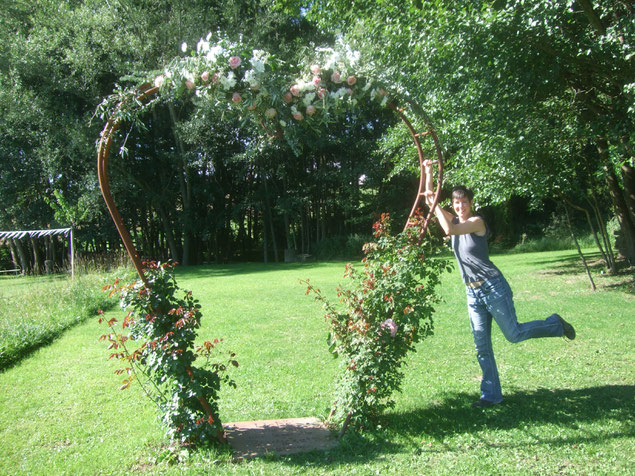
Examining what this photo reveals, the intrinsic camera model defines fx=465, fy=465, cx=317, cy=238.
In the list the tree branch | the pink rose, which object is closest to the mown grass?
the pink rose

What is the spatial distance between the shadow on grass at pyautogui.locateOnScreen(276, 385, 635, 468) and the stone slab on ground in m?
0.14

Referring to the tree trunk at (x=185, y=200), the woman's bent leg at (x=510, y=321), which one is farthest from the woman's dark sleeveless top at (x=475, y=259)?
the tree trunk at (x=185, y=200)

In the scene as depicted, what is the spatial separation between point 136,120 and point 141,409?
2.73 meters

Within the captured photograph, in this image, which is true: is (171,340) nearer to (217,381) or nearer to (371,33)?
Answer: (217,381)

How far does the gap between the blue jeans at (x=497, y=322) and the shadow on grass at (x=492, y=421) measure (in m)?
0.26

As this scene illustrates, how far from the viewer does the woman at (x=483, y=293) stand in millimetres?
3672

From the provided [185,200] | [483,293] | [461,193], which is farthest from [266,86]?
[185,200]

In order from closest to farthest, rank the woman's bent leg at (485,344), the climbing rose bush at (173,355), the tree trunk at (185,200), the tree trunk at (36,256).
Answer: the climbing rose bush at (173,355)
the woman's bent leg at (485,344)
the tree trunk at (36,256)
the tree trunk at (185,200)

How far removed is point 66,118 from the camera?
19094 mm

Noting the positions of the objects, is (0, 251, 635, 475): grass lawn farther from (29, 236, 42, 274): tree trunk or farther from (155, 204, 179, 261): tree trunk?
(29, 236, 42, 274): tree trunk

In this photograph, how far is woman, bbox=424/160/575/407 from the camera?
12.0ft

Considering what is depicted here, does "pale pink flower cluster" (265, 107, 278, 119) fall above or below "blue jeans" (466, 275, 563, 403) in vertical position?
above

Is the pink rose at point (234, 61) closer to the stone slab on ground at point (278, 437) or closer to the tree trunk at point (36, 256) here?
the stone slab on ground at point (278, 437)

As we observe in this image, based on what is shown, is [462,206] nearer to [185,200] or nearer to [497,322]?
[497,322]
